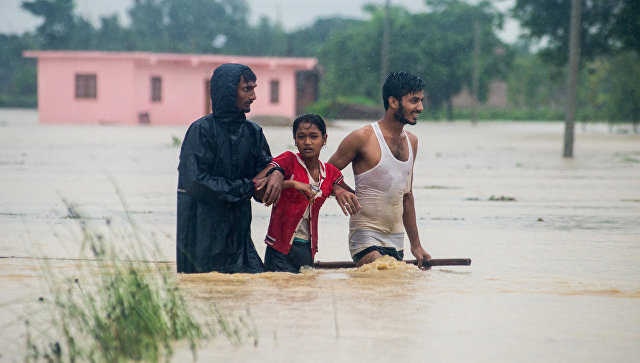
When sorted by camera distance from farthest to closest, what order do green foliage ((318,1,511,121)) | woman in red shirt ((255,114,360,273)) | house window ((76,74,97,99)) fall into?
green foliage ((318,1,511,121)) → house window ((76,74,97,99)) → woman in red shirt ((255,114,360,273))

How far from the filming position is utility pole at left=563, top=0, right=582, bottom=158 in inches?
829

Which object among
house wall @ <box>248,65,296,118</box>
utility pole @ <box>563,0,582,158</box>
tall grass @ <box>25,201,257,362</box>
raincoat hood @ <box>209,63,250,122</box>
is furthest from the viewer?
house wall @ <box>248,65,296,118</box>

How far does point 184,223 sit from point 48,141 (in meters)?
20.8

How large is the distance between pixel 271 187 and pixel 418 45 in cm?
6236

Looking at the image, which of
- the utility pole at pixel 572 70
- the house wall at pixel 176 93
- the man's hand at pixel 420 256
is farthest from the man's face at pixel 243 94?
the house wall at pixel 176 93

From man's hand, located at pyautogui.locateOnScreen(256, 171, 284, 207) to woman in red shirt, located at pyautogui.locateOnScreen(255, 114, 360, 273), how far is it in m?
0.08

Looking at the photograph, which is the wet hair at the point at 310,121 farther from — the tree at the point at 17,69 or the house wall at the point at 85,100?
the tree at the point at 17,69

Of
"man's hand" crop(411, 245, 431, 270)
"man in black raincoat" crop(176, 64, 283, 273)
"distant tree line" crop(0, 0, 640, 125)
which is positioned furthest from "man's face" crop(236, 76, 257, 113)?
"distant tree line" crop(0, 0, 640, 125)

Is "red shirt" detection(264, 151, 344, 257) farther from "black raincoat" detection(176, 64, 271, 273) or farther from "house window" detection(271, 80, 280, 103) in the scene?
"house window" detection(271, 80, 280, 103)

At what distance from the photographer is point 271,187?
5.27 meters

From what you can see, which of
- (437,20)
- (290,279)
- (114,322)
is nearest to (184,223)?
(290,279)

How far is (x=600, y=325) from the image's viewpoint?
15.8 feet

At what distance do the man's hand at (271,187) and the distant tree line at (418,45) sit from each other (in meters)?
30.1

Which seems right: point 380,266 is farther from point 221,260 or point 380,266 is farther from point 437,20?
point 437,20
